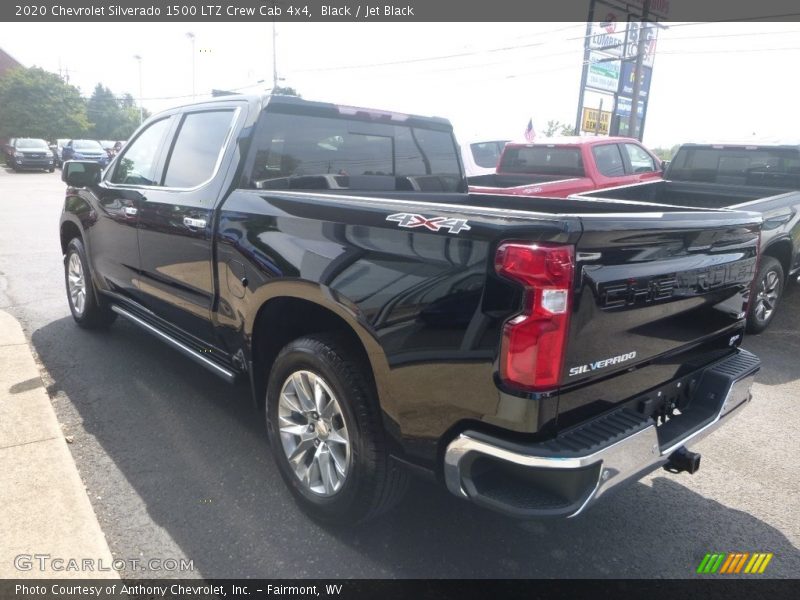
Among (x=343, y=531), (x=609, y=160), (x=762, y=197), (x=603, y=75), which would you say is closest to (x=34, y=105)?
Answer: (x=603, y=75)

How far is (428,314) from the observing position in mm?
2256

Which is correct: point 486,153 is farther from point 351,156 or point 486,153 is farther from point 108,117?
point 108,117

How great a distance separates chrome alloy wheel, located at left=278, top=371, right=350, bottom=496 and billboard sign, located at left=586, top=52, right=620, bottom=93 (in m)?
26.8

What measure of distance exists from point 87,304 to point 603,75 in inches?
1090

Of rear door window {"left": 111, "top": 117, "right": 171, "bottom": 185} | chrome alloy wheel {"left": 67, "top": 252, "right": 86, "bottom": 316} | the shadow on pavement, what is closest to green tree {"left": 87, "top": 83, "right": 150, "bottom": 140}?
chrome alloy wheel {"left": 67, "top": 252, "right": 86, "bottom": 316}

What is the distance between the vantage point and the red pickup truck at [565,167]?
8.95 metres

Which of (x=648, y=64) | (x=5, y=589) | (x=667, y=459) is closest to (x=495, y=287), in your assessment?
(x=667, y=459)

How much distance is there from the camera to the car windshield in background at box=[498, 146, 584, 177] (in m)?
9.33

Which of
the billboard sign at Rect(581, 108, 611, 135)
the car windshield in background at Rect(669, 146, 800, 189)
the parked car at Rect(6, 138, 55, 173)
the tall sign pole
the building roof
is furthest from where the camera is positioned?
the building roof

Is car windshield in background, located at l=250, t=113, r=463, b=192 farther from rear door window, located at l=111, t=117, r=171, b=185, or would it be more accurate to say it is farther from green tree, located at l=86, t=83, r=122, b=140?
green tree, located at l=86, t=83, r=122, b=140

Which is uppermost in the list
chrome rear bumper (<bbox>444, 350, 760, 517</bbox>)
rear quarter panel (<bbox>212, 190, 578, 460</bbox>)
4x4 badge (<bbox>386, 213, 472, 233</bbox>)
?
4x4 badge (<bbox>386, 213, 472, 233</bbox>)

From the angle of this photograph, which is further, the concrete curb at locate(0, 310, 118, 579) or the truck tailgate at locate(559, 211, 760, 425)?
the concrete curb at locate(0, 310, 118, 579)

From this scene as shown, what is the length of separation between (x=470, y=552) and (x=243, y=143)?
2.41m

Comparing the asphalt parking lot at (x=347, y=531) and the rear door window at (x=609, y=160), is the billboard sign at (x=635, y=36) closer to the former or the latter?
the rear door window at (x=609, y=160)
